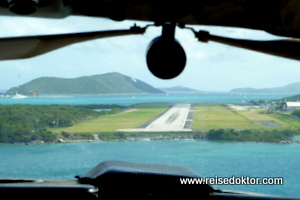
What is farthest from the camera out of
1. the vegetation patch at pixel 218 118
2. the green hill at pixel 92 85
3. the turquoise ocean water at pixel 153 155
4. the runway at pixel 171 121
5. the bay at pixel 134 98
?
the vegetation patch at pixel 218 118

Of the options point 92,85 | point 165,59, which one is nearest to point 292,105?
point 92,85

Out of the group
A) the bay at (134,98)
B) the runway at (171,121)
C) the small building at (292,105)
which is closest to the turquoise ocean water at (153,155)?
the bay at (134,98)

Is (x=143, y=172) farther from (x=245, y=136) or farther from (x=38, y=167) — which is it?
(x=245, y=136)

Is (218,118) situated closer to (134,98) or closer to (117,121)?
(134,98)

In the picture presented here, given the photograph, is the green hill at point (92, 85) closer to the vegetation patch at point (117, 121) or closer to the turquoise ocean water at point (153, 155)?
the turquoise ocean water at point (153, 155)

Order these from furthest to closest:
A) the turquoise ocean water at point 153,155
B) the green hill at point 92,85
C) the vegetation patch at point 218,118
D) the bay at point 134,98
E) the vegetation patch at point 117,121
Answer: the vegetation patch at point 218,118, the vegetation patch at point 117,121, the green hill at point 92,85, the bay at point 134,98, the turquoise ocean water at point 153,155

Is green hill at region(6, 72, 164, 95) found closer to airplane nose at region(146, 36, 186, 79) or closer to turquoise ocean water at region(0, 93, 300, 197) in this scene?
turquoise ocean water at region(0, 93, 300, 197)

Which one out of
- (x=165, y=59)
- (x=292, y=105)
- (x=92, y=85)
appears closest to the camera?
(x=165, y=59)

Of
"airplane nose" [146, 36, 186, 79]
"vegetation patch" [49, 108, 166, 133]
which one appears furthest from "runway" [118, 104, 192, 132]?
"airplane nose" [146, 36, 186, 79]
